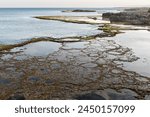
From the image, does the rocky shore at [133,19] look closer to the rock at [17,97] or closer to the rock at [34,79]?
the rock at [34,79]

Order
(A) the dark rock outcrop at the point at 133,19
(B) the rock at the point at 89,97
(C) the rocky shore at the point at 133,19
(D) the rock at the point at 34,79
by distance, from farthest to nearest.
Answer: (A) the dark rock outcrop at the point at 133,19
(C) the rocky shore at the point at 133,19
(D) the rock at the point at 34,79
(B) the rock at the point at 89,97

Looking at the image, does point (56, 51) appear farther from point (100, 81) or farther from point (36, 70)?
point (100, 81)

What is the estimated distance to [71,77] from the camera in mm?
20234

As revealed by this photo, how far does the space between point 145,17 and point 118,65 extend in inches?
2432

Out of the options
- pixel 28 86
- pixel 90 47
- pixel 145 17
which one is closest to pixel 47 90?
pixel 28 86

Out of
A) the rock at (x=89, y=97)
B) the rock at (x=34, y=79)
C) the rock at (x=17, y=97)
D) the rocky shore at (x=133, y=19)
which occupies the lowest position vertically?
the rock at (x=89, y=97)

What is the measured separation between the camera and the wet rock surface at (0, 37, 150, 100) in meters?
17.0

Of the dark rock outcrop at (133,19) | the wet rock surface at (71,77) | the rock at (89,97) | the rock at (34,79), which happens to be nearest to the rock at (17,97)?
the wet rock surface at (71,77)

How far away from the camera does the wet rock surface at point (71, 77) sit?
669 inches

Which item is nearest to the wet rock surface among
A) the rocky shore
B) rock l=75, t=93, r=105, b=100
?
rock l=75, t=93, r=105, b=100

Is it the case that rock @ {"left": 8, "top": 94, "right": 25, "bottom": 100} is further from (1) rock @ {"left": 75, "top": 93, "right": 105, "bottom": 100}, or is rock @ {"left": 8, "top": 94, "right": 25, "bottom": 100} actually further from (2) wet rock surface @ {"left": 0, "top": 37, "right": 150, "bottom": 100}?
(1) rock @ {"left": 75, "top": 93, "right": 105, "bottom": 100}

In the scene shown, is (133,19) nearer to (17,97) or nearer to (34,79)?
(34,79)

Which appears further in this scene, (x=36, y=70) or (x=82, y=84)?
(x=36, y=70)

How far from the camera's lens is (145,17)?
266 ft
